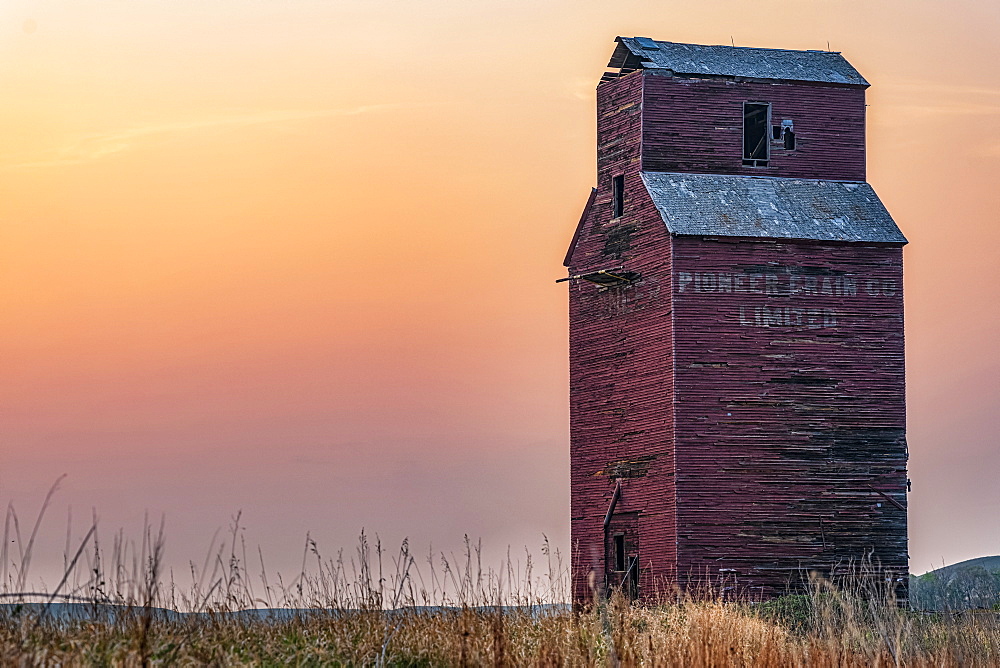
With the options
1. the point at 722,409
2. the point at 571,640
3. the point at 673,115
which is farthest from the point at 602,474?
the point at 571,640

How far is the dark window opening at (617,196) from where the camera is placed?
3900 centimetres

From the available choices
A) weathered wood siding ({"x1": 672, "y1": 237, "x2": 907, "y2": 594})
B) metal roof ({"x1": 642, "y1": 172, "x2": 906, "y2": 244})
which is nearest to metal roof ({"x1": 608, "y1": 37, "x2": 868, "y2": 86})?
metal roof ({"x1": 642, "y1": 172, "x2": 906, "y2": 244})

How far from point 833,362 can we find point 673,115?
7272 mm

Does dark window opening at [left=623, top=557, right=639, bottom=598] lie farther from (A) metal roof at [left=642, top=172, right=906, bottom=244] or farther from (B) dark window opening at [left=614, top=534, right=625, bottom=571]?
(A) metal roof at [left=642, top=172, right=906, bottom=244]

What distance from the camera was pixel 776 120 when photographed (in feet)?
129

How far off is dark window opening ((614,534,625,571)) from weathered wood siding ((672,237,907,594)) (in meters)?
2.54

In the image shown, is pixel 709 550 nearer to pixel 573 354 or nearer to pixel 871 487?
pixel 871 487

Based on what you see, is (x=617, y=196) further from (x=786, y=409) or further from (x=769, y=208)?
(x=786, y=409)

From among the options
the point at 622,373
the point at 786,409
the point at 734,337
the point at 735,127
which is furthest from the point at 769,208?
the point at 622,373

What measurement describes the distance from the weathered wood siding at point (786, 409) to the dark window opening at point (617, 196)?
315 cm

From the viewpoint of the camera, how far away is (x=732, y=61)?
1551 inches

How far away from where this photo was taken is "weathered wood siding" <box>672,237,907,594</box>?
3538cm

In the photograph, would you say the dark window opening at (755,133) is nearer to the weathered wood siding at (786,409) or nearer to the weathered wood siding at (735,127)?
the weathered wood siding at (735,127)

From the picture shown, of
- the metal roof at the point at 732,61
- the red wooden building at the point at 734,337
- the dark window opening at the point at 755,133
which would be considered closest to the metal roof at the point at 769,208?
the red wooden building at the point at 734,337
